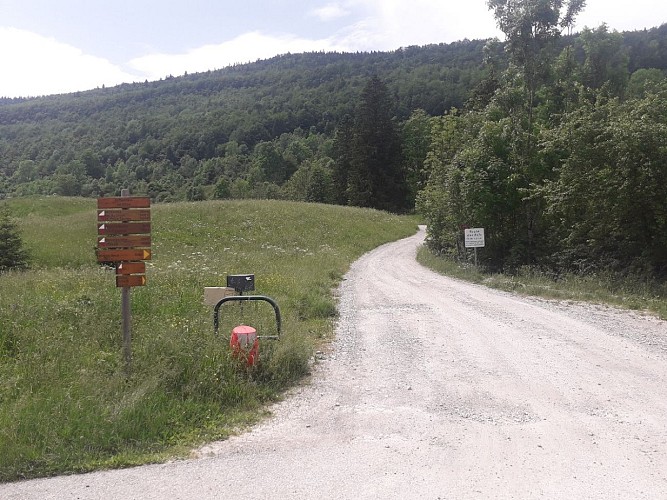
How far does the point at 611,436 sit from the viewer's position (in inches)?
192

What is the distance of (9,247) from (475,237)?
1766 centimetres

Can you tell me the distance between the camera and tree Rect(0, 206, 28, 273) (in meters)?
18.1


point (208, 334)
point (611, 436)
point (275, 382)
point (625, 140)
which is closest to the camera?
point (611, 436)

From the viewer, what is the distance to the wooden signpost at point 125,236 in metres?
6.20

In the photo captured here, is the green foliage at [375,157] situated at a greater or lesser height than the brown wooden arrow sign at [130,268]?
greater

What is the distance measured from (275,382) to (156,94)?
8328 inches

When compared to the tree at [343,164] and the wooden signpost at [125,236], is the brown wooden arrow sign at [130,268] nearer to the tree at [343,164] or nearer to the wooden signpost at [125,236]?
the wooden signpost at [125,236]

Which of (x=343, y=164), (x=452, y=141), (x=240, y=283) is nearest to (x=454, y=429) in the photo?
(x=240, y=283)

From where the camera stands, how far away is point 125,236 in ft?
20.6

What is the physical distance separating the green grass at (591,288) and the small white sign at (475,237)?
131 cm

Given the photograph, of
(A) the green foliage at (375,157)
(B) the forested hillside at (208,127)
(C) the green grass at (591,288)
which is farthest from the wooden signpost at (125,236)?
(B) the forested hillside at (208,127)

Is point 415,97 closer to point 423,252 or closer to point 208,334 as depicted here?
point 423,252

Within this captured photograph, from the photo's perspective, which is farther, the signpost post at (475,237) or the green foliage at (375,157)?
the green foliage at (375,157)

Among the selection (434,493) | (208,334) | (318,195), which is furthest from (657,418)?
(318,195)
